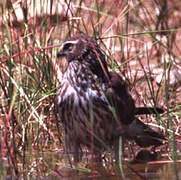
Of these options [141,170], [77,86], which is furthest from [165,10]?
[141,170]

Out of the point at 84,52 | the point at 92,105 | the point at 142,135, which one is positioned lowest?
the point at 142,135

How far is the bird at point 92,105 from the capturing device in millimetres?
4680

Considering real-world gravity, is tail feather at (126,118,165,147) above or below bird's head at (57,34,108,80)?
below

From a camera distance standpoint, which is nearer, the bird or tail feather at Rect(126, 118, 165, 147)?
the bird

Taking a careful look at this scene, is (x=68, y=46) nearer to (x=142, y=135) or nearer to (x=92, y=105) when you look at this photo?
(x=92, y=105)

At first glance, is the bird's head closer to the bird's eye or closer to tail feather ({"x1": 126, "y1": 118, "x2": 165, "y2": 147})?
the bird's eye

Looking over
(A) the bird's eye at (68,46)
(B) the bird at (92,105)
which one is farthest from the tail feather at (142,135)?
(A) the bird's eye at (68,46)

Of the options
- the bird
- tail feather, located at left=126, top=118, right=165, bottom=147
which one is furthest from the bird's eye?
tail feather, located at left=126, top=118, right=165, bottom=147

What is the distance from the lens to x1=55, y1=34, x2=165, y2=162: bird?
184 inches

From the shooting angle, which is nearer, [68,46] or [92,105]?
[92,105]

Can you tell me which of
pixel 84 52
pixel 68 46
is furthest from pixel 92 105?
pixel 68 46

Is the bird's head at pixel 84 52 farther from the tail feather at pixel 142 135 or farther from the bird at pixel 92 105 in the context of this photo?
the tail feather at pixel 142 135

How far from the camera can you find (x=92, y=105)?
183 inches

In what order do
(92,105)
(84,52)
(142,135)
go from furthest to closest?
(142,135) < (84,52) < (92,105)
